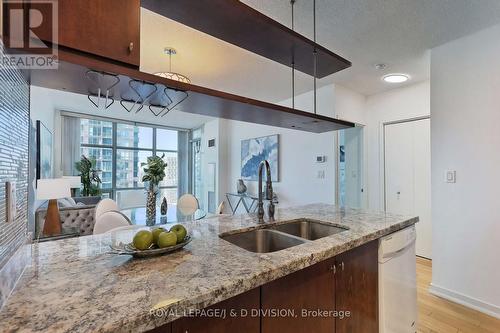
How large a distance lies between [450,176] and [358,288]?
5.86ft

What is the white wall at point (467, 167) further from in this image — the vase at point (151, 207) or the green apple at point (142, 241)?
the vase at point (151, 207)

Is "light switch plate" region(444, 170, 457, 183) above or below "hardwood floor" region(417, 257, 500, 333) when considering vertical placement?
above

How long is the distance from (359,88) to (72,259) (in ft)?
12.9

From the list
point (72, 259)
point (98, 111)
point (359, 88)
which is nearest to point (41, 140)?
point (98, 111)

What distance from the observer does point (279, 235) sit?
152 cm

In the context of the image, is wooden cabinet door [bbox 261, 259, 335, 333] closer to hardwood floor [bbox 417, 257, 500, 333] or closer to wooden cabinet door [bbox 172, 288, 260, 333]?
wooden cabinet door [bbox 172, 288, 260, 333]

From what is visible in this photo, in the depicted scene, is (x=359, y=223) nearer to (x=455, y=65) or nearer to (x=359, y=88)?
(x=455, y=65)

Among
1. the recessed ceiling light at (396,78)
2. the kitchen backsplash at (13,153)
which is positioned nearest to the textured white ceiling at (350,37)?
the recessed ceiling light at (396,78)

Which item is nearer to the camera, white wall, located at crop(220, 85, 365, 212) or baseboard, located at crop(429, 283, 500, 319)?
baseboard, located at crop(429, 283, 500, 319)

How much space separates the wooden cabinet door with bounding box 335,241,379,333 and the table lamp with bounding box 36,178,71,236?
9.11 ft

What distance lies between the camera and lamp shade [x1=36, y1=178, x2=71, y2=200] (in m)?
2.51

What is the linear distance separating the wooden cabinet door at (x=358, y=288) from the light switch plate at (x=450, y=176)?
4.97 feet

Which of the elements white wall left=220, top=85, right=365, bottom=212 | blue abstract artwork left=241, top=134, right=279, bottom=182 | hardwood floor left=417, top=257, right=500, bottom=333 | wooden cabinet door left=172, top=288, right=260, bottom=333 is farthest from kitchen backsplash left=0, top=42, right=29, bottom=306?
blue abstract artwork left=241, top=134, right=279, bottom=182

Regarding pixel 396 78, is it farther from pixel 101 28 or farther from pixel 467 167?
pixel 101 28
